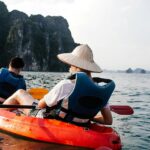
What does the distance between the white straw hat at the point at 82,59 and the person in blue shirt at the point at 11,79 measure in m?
2.42

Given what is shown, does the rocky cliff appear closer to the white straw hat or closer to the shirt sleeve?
the white straw hat

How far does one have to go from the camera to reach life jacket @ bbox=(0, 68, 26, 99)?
8766 mm

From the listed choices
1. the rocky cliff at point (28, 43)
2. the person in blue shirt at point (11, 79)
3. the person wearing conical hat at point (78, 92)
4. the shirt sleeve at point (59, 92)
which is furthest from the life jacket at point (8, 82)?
the rocky cliff at point (28, 43)

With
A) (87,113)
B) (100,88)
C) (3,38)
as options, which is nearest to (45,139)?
(87,113)

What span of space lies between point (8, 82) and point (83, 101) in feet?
9.09

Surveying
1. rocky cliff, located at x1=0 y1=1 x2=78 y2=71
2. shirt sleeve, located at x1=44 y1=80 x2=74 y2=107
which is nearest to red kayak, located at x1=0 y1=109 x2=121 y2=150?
shirt sleeve, located at x1=44 y1=80 x2=74 y2=107

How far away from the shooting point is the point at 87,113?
687 centimetres

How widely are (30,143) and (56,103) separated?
1.42m

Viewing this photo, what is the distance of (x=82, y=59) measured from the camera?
6.48 meters

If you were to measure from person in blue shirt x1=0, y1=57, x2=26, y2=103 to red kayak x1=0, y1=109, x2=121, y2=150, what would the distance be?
4.06 feet

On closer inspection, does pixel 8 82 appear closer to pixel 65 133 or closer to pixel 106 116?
pixel 65 133

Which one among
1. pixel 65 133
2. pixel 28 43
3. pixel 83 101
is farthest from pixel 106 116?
pixel 28 43

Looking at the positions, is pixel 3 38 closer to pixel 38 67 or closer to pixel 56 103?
pixel 38 67

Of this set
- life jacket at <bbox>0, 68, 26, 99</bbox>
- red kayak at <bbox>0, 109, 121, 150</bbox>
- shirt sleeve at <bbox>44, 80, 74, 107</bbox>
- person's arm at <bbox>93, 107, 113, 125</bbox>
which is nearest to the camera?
shirt sleeve at <bbox>44, 80, 74, 107</bbox>
